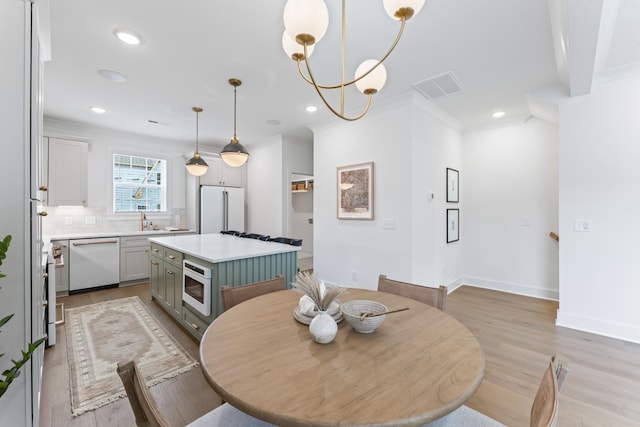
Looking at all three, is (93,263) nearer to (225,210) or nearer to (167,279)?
(167,279)

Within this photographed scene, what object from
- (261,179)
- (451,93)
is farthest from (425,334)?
(261,179)

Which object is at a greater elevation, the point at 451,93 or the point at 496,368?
the point at 451,93

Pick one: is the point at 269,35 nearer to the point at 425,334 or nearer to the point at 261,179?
the point at 425,334

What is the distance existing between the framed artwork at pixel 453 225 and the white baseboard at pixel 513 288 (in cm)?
75

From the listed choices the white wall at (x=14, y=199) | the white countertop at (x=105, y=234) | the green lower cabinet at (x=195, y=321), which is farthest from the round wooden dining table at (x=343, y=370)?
the white countertop at (x=105, y=234)

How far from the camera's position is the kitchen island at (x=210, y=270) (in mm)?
2346

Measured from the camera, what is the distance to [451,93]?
327 centimetres

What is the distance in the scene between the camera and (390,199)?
3541mm

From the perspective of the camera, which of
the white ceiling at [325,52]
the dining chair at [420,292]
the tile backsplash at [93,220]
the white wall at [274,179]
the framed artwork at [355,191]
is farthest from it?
the white wall at [274,179]

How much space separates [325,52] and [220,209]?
154 inches

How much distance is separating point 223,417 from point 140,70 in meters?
3.14

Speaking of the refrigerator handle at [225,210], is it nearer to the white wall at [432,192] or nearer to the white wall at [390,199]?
the white wall at [390,199]

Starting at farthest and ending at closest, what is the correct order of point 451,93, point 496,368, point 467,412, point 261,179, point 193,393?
point 261,179 < point 451,93 < point 496,368 < point 193,393 < point 467,412

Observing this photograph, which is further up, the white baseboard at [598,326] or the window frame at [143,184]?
the window frame at [143,184]
